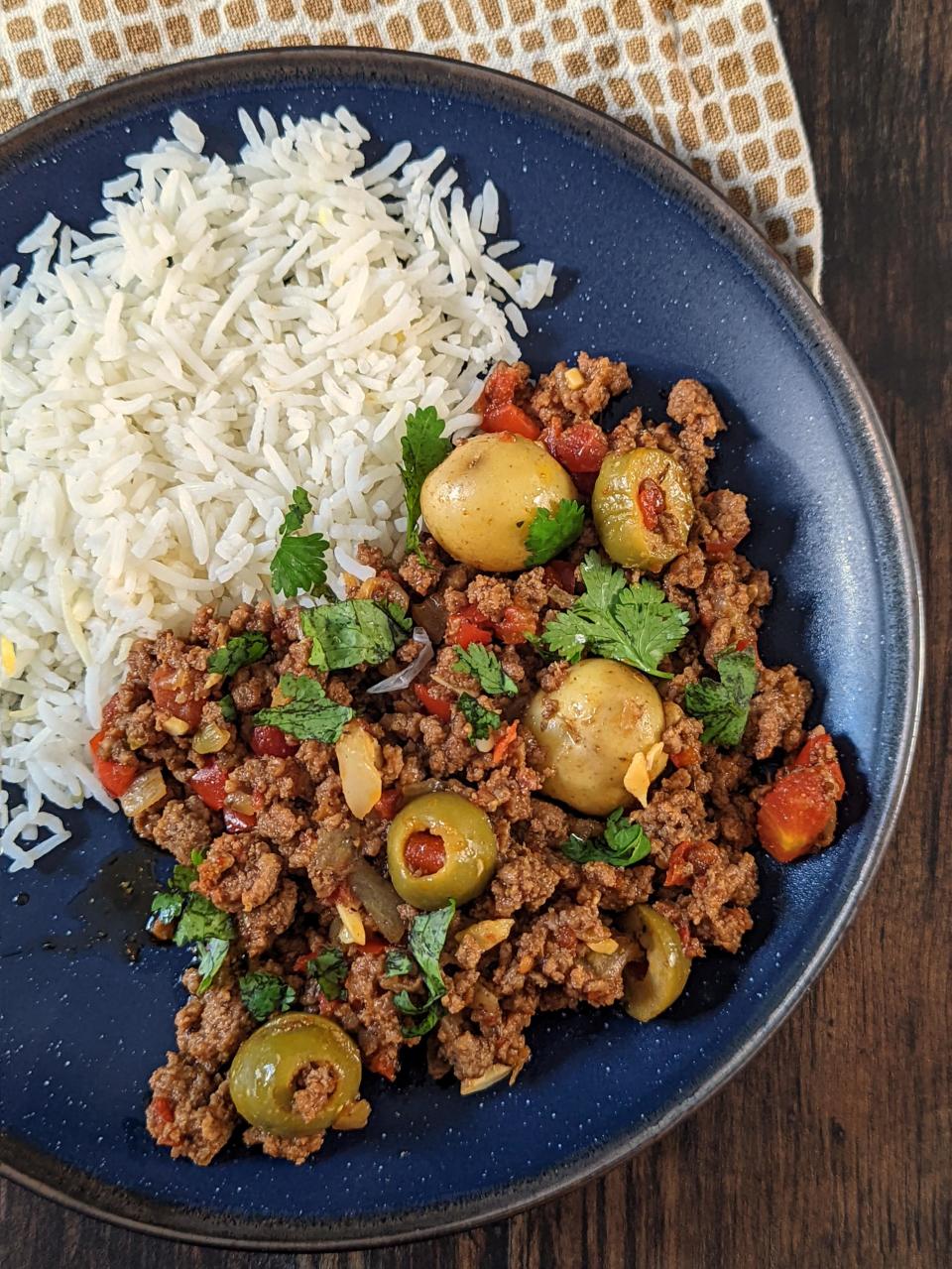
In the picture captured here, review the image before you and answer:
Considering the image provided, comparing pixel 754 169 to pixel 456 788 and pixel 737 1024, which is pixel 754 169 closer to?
pixel 456 788

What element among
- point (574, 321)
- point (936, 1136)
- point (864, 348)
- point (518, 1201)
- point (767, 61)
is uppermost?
point (767, 61)

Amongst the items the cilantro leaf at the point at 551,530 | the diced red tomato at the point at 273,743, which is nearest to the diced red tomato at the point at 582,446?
the cilantro leaf at the point at 551,530

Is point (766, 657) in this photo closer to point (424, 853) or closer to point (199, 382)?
point (424, 853)

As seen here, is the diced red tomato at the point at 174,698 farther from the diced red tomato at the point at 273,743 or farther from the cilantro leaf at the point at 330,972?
the cilantro leaf at the point at 330,972

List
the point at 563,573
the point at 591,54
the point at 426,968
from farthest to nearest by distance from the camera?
the point at 591,54 → the point at 563,573 → the point at 426,968

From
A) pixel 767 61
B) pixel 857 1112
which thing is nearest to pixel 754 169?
pixel 767 61

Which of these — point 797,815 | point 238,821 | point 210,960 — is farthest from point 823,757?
point 210,960

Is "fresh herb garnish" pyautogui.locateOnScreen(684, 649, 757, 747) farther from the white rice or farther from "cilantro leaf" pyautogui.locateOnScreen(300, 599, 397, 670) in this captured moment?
the white rice

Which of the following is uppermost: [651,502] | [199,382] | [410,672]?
[199,382]
